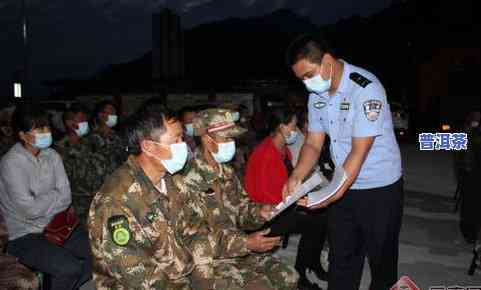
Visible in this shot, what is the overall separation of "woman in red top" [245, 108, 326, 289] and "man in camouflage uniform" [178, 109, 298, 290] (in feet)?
1.77

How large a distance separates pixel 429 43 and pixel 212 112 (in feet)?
91.7

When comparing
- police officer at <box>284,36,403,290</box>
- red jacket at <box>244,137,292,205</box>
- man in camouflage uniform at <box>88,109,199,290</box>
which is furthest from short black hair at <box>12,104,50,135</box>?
police officer at <box>284,36,403,290</box>

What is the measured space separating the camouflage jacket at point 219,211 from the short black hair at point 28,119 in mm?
1324

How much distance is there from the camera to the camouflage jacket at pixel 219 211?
8.62 ft

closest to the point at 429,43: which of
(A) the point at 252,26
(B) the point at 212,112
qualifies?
(B) the point at 212,112

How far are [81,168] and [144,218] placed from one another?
2.51 metres

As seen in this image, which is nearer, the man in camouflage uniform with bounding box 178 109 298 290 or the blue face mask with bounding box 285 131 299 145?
the man in camouflage uniform with bounding box 178 109 298 290

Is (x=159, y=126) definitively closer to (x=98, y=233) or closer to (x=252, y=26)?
(x=98, y=233)

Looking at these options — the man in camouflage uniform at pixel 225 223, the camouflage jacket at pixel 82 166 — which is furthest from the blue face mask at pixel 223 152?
the camouflage jacket at pixel 82 166

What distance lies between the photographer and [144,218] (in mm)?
2145

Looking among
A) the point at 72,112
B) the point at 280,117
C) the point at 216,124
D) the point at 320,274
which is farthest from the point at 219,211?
the point at 72,112

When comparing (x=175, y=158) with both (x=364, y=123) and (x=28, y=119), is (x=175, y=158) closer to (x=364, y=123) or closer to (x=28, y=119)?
(x=364, y=123)

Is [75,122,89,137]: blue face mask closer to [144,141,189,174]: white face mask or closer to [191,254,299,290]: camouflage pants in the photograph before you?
→ [191,254,299,290]: camouflage pants

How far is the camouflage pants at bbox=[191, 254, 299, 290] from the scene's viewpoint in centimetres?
285
